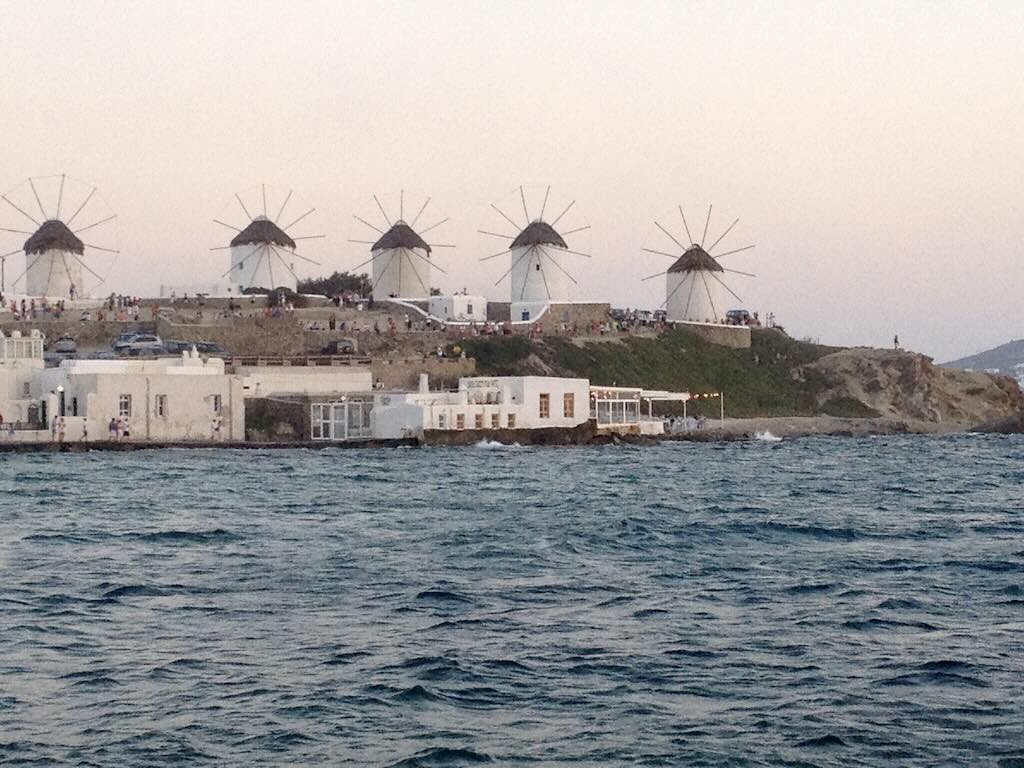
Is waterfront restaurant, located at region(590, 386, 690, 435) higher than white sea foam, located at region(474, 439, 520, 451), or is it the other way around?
waterfront restaurant, located at region(590, 386, 690, 435)

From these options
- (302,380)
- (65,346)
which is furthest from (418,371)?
(65,346)

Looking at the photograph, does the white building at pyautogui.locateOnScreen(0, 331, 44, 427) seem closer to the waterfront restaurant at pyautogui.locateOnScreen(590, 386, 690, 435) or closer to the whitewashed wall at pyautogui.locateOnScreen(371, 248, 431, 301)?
the waterfront restaurant at pyautogui.locateOnScreen(590, 386, 690, 435)

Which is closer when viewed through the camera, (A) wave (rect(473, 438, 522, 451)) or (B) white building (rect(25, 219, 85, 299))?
(A) wave (rect(473, 438, 522, 451))

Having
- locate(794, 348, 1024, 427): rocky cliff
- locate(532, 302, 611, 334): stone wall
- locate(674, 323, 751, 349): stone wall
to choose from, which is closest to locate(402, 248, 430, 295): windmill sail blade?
locate(532, 302, 611, 334): stone wall

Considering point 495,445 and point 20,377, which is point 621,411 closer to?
point 495,445

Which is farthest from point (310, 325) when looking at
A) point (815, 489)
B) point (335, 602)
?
point (335, 602)

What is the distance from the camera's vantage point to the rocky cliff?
10919 centimetres

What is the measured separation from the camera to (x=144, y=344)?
3371 inches

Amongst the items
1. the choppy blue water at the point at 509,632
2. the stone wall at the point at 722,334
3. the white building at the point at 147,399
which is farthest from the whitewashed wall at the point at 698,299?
the choppy blue water at the point at 509,632

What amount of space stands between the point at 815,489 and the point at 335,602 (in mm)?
28331

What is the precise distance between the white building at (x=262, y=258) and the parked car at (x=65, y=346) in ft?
86.0

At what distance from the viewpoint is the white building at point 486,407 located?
254 ft

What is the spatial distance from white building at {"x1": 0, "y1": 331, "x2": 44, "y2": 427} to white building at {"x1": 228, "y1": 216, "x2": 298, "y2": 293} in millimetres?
38508

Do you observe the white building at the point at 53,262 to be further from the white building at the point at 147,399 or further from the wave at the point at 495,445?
the wave at the point at 495,445
